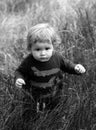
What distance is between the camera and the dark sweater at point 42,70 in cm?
238

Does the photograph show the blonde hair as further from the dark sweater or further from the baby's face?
the dark sweater

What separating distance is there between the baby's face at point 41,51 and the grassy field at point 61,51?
1.07 feet

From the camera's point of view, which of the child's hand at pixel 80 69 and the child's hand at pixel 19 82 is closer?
the child's hand at pixel 19 82

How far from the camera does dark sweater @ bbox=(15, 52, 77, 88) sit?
7.80ft

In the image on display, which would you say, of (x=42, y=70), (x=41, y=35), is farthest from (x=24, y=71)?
(x=41, y=35)

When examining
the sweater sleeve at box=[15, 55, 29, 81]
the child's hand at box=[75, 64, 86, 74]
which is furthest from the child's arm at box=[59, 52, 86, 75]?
the sweater sleeve at box=[15, 55, 29, 81]

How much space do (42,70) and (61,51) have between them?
0.84 metres

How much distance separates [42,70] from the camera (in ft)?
7.79

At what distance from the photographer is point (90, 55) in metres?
2.91

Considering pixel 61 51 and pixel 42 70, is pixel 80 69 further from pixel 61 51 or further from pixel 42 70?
pixel 61 51

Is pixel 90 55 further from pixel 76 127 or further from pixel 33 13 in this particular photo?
pixel 33 13

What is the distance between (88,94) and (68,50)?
85 centimetres

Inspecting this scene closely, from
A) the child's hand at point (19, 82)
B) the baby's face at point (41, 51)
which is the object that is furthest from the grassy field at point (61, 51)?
the baby's face at point (41, 51)

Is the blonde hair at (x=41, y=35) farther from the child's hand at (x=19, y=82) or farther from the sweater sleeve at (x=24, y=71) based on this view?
the child's hand at (x=19, y=82)
